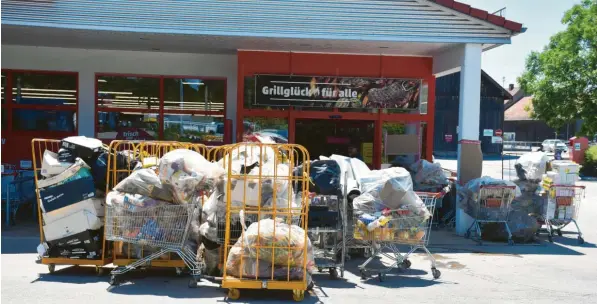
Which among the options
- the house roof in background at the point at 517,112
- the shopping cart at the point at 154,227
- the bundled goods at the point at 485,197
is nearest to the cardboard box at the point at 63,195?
the shopping cart at the point at 154,227

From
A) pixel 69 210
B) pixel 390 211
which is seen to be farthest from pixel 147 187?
pixel 390 211

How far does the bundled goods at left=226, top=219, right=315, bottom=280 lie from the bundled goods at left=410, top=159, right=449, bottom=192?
631 centimetres

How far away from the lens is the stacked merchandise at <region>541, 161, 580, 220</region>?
12094 millimetres

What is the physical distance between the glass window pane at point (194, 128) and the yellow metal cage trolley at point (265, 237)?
308 inches

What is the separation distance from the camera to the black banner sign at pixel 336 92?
47.6 feet

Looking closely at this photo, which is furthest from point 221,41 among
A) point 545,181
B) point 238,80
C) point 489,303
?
point 489,303

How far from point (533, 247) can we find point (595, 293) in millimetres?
3301

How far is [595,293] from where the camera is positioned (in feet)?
26.8

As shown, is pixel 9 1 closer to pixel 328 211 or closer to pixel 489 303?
pixel 328 211

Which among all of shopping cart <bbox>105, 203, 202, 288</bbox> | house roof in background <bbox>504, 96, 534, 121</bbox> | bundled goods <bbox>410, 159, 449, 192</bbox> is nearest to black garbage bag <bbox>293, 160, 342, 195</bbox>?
shopping cart <bbox>105, 203, 202, 288</bbox>

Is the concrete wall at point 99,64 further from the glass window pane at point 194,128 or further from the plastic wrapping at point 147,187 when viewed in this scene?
the plastic wrapping at point 147,187

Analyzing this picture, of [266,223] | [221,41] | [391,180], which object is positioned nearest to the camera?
[266,223]

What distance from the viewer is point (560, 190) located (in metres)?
12.1

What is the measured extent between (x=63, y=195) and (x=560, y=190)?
29.3 feet
